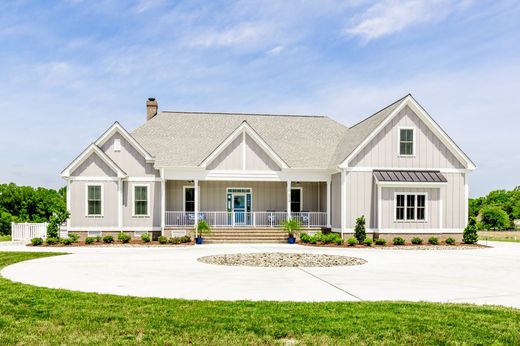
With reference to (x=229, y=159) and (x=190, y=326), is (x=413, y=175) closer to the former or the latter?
(x=229, y=159)

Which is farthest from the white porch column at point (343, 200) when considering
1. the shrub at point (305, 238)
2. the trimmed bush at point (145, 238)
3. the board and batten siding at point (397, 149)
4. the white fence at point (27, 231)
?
the white fence at point (27, 231)

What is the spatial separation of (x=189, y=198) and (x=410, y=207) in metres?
13.1

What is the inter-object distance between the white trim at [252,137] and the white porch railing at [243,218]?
3.11 meters

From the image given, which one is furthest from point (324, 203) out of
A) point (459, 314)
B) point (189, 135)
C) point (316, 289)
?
point (459, 314)

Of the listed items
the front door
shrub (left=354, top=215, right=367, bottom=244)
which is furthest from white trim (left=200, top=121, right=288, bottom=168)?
shrub (left=354, top=215, right=367, bottom=244)

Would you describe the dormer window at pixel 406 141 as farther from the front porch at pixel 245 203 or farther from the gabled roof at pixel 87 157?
the gabled roof at pixel 87 157

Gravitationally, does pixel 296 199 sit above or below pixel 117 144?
below

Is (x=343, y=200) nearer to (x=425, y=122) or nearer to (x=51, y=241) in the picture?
(x=425, y=122)

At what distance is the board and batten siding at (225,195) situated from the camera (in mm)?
28766

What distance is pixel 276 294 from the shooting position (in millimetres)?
9320

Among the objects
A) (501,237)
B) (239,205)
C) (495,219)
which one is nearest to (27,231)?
(239,205)

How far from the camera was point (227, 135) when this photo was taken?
1206 inches

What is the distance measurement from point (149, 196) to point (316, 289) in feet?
62.0

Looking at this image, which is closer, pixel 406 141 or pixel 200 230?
pixel 200 230
